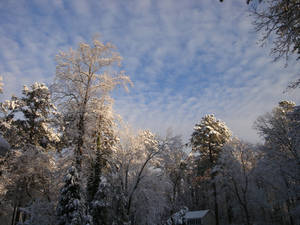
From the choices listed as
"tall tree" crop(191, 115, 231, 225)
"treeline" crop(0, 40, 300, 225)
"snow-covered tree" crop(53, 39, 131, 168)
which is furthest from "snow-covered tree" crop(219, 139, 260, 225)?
"snow-covered tree" crop(53, 39, 131, 168)

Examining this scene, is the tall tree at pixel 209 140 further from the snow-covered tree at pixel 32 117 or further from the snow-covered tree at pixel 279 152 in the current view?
the snow-covered tree at pixel 32 117

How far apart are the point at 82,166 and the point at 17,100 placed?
13416mm

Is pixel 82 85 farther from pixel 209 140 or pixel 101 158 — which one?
pixel 209 140

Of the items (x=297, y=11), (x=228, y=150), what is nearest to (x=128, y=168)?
(x=228, y=150)

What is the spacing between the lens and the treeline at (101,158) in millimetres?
12211

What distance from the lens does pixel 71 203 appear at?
34.3 ft

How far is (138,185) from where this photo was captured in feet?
64.3

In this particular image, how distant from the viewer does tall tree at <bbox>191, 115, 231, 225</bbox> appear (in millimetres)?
29214

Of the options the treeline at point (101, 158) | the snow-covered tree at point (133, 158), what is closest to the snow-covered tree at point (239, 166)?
the treeline at point (101, 158)

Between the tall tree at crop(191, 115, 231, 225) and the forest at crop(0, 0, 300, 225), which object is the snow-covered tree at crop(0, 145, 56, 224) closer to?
the forest at crop(0, 0, 300, 225)

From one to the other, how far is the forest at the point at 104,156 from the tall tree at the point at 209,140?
0.14m

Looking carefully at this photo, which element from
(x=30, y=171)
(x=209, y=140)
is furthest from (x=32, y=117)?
(x=209, y=140)

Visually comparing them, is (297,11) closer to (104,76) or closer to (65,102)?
(104,76)

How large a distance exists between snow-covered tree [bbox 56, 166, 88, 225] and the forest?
0.05 m
